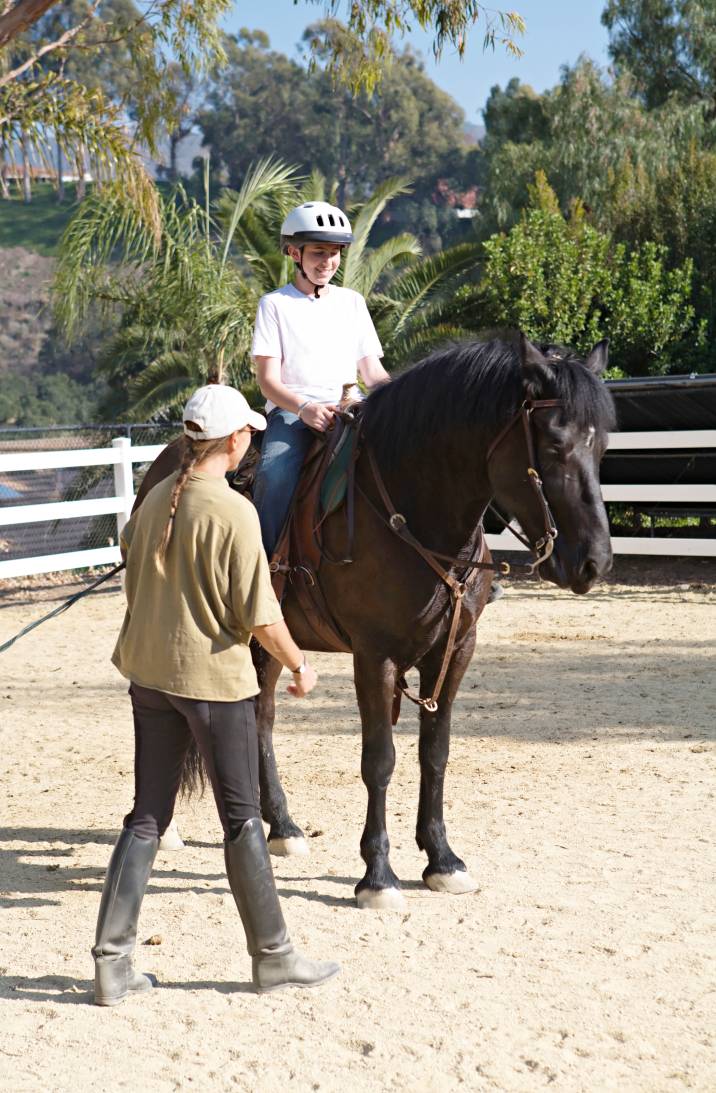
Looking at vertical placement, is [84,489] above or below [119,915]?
below

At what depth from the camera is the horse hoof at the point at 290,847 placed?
16.2 feet

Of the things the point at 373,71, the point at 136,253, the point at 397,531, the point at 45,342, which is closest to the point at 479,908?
the point at 397,531

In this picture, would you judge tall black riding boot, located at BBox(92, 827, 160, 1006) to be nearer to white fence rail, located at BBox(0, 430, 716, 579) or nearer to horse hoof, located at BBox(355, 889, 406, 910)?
horse hoof, located at BBox(355, 889, 406, 910)

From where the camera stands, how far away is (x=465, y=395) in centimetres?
423

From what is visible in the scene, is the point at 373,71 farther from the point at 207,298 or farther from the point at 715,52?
the point at 715,52

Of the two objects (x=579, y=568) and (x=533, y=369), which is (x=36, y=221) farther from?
(x=579, y=568)

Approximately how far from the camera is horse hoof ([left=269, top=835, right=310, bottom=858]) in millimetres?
4949

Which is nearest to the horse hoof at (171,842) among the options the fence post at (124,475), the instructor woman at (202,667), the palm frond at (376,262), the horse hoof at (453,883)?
the horse hoof at (453,883)

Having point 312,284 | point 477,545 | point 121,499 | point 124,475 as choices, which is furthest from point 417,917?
point 124,475

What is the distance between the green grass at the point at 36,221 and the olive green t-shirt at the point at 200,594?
86495mm

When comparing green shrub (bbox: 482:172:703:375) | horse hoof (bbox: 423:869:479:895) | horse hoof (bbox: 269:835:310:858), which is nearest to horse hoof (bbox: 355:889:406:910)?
horse hoof (bbox: 423:869:479:895)

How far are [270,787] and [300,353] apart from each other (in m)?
1.87

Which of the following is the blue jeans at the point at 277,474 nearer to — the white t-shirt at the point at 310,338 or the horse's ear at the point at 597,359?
the white t-shirt at the point at 310,338

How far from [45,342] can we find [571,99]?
44.7 metres
